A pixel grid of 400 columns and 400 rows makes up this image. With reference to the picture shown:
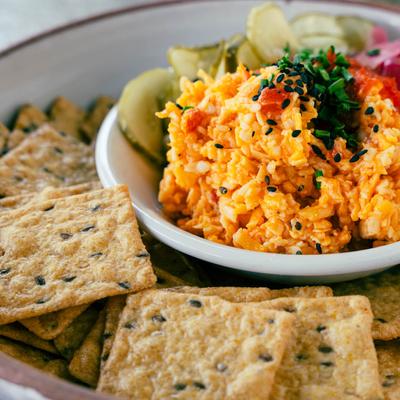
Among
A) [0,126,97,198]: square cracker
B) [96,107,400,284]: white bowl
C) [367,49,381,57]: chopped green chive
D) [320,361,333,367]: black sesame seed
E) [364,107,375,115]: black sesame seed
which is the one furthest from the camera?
[367,49,381,57]: chopped green chive

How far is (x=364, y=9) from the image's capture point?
398cm

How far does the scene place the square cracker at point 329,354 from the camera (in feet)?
6.42

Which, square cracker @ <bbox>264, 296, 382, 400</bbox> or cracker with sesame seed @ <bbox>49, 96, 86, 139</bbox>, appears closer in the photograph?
square cracker @ <bbox>264, 296, 382, 400</bbox>

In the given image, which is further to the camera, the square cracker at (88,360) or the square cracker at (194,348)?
the square cracker at (88,360)

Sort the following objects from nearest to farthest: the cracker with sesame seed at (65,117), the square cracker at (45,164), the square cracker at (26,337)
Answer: the square cracker at (26,337) < the square cracker at (45,164) < the cracker with sesame seed at (65,117)

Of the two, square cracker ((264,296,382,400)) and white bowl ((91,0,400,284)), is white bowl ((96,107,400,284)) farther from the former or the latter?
square cracker ((264,296,382,400))

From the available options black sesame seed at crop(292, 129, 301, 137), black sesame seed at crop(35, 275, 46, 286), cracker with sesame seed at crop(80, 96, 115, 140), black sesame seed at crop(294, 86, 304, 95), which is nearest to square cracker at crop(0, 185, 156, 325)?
black sesame seed at crop(35, 275, 46, 286)

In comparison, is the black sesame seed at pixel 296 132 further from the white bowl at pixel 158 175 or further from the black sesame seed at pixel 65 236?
the black sesame seed at pixel 65 236

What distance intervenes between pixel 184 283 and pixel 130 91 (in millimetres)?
1211

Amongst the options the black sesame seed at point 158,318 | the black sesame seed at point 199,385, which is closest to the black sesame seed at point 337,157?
the black sesame seed at point 158,318

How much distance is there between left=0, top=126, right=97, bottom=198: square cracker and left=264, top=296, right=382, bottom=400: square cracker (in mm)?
1399

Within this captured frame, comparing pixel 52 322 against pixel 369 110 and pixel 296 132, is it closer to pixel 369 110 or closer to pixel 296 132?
pixel 296 132

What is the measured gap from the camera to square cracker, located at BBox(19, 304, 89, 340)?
2188mm

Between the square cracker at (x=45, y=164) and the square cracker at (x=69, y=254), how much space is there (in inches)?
17.4
